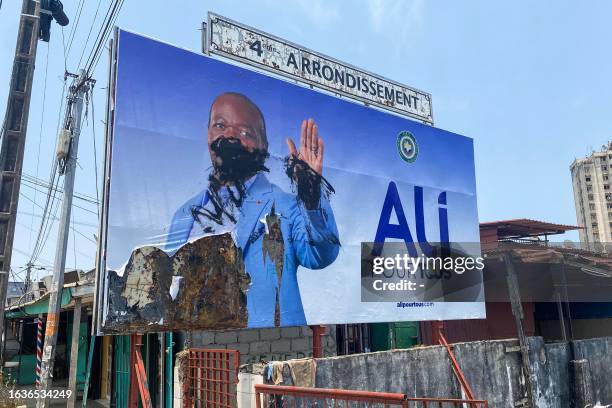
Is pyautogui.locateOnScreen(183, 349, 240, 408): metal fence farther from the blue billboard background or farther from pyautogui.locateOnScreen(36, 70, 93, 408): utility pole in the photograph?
pyautogui.locateOnScreen(36, 70, 93, 408): utility pole

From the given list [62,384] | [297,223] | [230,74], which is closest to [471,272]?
[297,223]

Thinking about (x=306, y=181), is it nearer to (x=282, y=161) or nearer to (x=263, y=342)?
(x=282, y=161)

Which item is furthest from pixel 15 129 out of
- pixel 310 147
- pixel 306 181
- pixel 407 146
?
pixel 407 146

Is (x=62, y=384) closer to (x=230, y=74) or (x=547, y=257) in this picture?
(x=230, y=74)

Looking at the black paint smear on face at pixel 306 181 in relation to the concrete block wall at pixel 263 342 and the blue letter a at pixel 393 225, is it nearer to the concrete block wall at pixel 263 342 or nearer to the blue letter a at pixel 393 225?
the blue letter a at pixel 393 225

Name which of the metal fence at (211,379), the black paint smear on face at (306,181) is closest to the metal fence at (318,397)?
the metal fence at (211,379)

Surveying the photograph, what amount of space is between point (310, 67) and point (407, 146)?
3.15 m

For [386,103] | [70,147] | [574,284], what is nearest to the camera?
[70,147]

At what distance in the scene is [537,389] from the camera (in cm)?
1184

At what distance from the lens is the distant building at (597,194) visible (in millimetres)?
117125

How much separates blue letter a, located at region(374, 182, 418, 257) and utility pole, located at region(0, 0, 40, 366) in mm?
7222

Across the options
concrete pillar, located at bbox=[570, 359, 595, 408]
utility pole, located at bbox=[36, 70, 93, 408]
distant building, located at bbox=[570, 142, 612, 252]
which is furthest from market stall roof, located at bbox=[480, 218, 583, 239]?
distant building, located at bbox=[570, 142, 612, 252]

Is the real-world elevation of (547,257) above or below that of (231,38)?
below

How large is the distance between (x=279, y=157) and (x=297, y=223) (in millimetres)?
1361
